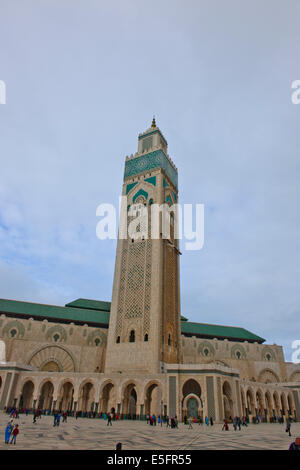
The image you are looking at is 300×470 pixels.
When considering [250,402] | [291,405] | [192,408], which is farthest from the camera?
[291,405]

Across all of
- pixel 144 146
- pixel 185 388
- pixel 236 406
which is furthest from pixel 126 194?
pixel 236 406

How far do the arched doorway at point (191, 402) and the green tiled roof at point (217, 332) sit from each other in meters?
11.2

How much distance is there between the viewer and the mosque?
823 inches

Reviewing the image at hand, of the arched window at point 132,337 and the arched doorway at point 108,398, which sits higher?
the arched window at point 132,337

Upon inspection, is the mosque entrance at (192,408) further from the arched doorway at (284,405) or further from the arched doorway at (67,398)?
the arched doorway at (284,405)

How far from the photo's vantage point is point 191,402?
21.9 m

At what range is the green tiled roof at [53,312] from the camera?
30.4 m

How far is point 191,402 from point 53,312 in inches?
660

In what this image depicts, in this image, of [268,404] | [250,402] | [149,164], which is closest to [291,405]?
[268,404]

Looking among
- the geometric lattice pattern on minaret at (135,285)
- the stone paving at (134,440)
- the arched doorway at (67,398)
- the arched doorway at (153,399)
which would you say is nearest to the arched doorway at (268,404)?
the arched doorway at (153,399)

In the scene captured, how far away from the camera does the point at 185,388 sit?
23250 millimetres

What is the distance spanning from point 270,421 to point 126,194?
23.5m

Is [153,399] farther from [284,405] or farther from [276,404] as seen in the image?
[284,405]

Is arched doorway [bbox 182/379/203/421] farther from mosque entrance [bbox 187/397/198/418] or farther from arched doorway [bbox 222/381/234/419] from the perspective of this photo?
arched doorway [bbox 222/381/234/419]
